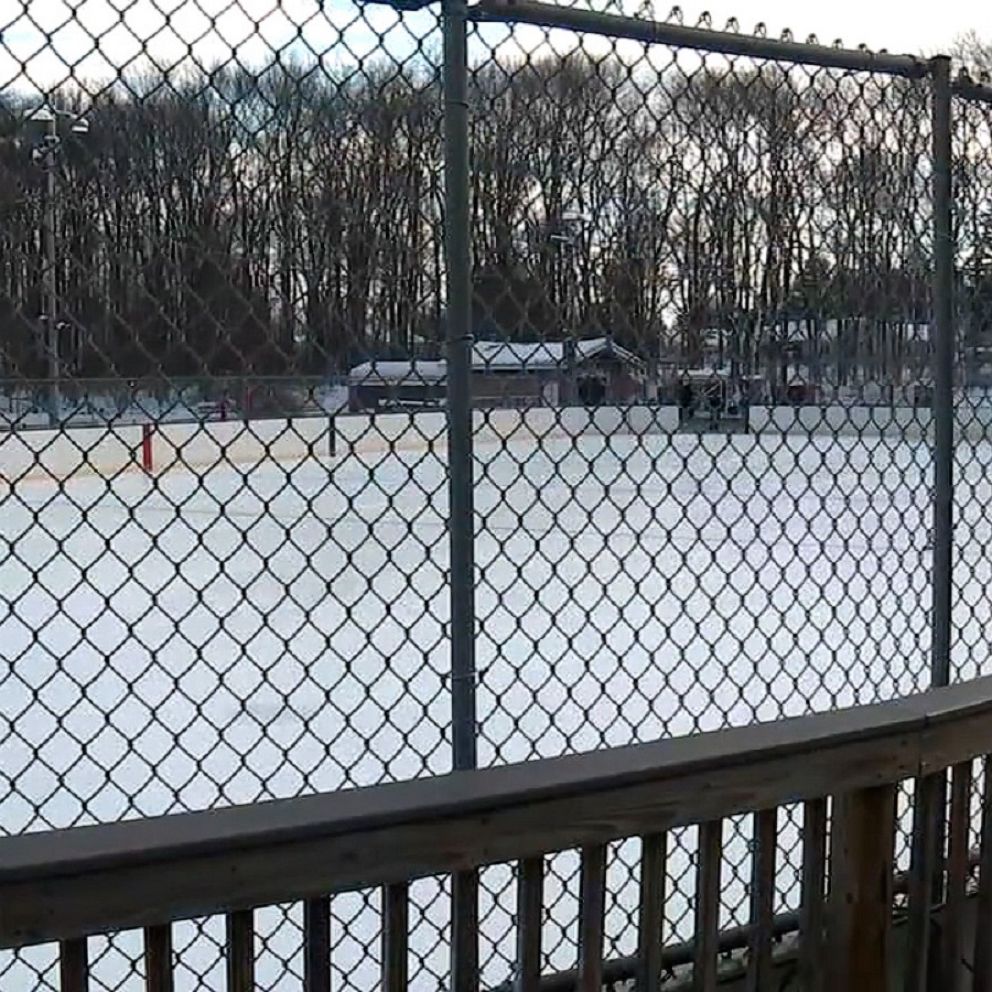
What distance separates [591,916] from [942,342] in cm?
105

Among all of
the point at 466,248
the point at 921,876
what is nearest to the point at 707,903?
the point at 921,876

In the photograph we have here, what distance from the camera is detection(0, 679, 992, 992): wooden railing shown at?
89 centimetres

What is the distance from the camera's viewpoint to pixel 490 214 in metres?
1.47

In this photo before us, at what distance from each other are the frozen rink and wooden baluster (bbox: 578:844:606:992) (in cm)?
59

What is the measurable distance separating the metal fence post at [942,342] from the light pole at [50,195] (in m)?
1.17

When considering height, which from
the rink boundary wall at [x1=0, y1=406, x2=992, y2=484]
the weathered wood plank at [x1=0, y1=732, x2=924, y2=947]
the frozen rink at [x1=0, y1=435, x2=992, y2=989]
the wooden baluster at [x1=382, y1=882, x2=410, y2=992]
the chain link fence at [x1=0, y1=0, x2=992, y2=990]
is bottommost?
the frozen rink at [x1=0, y1=435, x2=992, y2=989]

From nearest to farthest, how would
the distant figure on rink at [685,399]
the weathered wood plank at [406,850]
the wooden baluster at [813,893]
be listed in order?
the weathered wood plank at [406,850] < the wooden baluster at [813,893] < the distant figure on rink at [685,399]

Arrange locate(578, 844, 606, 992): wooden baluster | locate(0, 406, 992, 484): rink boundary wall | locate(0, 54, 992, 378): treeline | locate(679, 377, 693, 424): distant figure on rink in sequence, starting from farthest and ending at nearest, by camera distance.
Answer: locate(679, 377, 693, 424): distant figure on rink, locate(0, 406, 992, 484): rink boundary wall, locate(0, 54, 992, 378): treeline, locate(578, 844, 606, 992): wooden baluster

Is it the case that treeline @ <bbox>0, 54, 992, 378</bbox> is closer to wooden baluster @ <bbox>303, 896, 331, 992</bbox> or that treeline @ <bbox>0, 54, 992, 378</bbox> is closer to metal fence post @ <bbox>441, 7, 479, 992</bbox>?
metal fence post @ <bbox>441, 7, 479, 992</bbox>

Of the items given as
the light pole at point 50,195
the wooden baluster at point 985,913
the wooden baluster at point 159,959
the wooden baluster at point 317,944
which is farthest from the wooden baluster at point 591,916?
the light pole at point 50,195

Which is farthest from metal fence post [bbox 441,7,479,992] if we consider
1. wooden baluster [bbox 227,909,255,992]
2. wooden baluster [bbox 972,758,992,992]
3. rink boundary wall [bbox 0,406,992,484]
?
wooden baluster [bbox 972,758,992,992]

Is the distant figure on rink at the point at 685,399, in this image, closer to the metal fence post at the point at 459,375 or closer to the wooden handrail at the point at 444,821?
the metal fence post at the point at 459,375

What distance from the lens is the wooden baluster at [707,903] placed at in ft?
3.74

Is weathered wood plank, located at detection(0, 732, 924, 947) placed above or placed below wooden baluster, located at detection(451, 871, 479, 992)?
above
